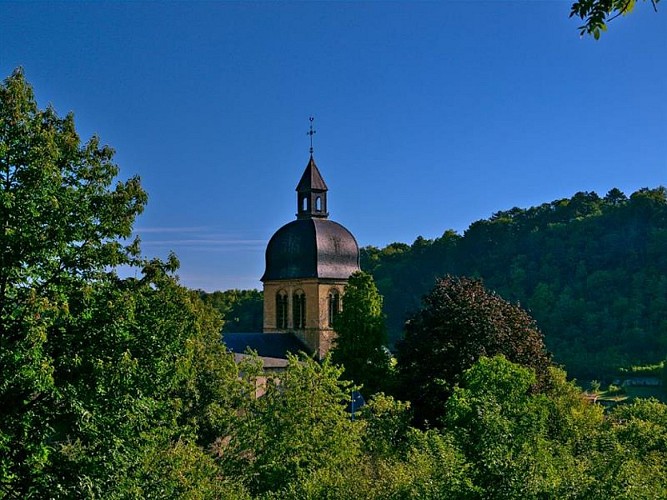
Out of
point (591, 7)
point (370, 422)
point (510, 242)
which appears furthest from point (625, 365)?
point (591, 7)

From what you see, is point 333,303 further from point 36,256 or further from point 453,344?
point 36,256

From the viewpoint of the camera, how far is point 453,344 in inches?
1033

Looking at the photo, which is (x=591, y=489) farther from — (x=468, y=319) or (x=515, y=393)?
(x=468, y=319)

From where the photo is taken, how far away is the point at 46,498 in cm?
1265

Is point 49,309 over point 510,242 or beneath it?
beneath

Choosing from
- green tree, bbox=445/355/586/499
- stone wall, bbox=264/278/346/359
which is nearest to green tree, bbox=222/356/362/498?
green tree, bbox=445/355/586/499

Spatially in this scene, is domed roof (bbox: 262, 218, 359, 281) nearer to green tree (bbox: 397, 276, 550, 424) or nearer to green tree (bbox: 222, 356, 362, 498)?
green tree (bbox: 397, 276, 550, 424)

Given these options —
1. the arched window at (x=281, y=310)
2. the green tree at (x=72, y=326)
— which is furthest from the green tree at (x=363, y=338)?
the green tree at (x=72, y=326)

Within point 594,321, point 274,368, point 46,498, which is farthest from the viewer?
point 594,321

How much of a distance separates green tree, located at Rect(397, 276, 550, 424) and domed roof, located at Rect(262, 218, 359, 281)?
14.4 metres

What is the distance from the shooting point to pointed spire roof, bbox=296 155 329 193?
146 feet

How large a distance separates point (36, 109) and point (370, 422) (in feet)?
44.1

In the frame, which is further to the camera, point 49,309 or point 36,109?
point 36,109

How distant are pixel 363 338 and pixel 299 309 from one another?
10.1 metres
